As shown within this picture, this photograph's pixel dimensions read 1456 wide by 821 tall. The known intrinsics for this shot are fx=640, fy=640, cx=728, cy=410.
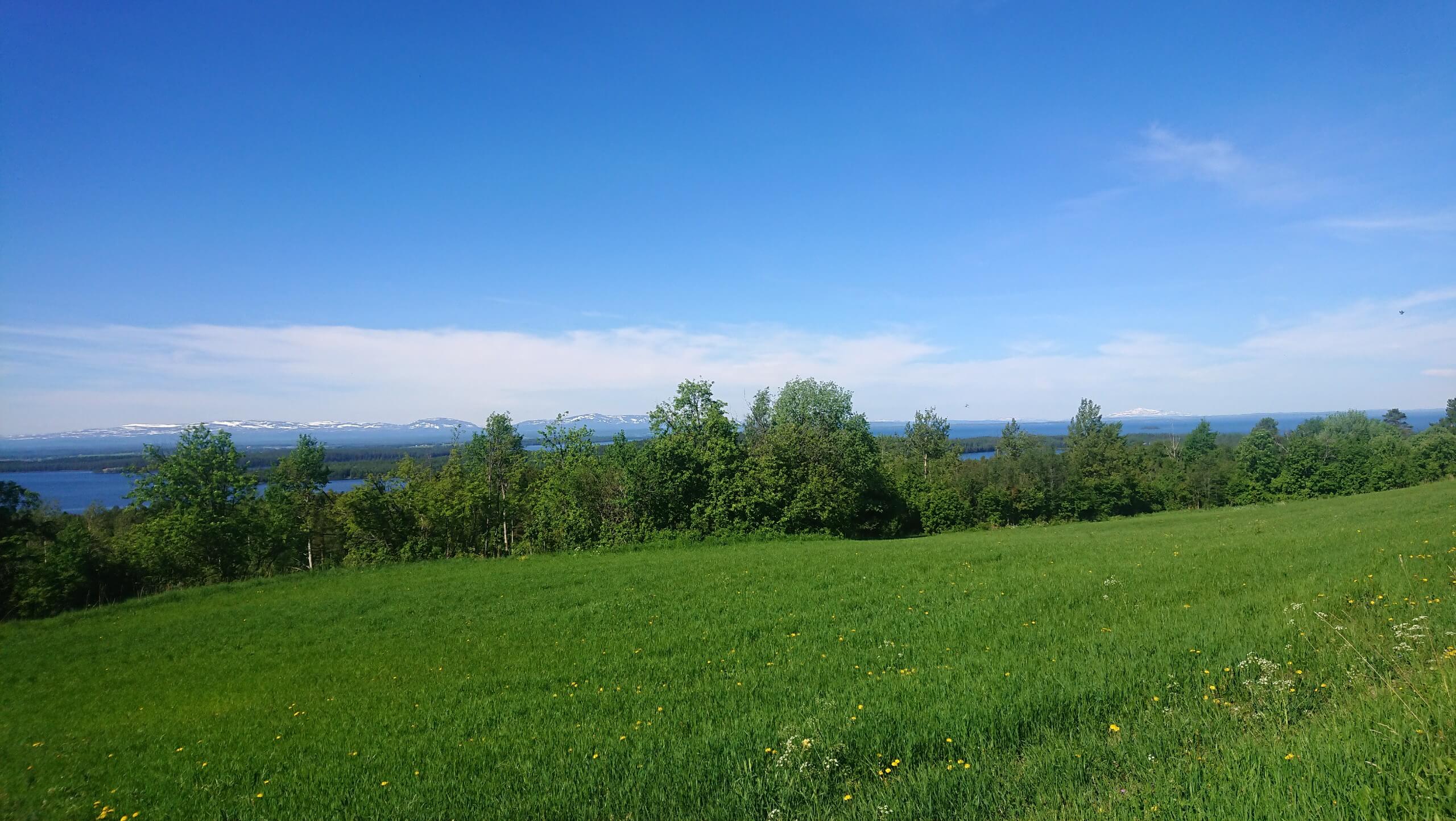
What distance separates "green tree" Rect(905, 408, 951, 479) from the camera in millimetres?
108375

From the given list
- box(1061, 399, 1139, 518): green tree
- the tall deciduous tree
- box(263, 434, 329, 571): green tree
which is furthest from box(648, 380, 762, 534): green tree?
the tall deciduous tree

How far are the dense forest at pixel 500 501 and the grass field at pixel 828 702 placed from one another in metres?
20.9

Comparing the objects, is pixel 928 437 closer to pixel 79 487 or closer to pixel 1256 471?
pixel 1256 471

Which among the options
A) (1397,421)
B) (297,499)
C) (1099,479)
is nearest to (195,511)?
(297,499)

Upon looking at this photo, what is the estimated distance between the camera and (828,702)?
752 centimetres

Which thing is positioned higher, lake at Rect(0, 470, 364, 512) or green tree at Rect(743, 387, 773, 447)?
green tree at Rect(743, 387, 773, 447)

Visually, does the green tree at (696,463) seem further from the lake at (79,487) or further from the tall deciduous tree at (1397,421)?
the tall deciduous tree at (1397,421)

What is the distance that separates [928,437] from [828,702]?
351 feet

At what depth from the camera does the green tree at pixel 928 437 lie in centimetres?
10838

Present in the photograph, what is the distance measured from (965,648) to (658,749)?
529 centimetres

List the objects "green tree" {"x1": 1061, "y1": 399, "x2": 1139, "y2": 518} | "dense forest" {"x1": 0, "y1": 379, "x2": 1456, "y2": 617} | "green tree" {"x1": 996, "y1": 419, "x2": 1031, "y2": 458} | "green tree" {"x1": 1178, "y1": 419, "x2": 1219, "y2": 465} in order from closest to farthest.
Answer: "dense forest" {"x1": 0, "y1": 379, "x2": 1456, "y2": 617} → "green tree" {"x1": 1061, "y1": 399, "x2": 1139, "y2": 518} → "green tree" {"x1": 1178, "y1": 419, "x2": 1219, "y2": 465} → "green tree" {"x1": 996, "y1": 419, "x2": 1031, "y2": 458}

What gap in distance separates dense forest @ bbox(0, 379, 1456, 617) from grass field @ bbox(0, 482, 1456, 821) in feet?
68.4

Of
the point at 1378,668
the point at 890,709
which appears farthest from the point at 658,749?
the point at 1378,668

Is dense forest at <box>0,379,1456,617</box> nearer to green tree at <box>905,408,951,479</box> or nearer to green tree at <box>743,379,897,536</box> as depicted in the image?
green tree at <box>743,379,897,536</box>
